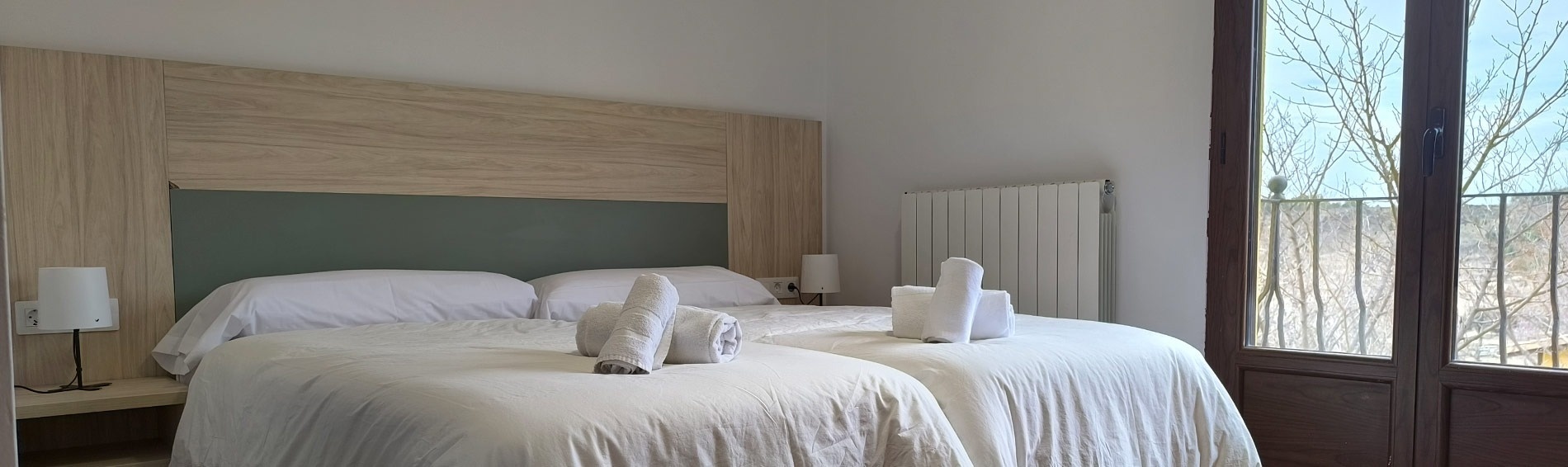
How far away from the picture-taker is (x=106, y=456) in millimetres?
2578

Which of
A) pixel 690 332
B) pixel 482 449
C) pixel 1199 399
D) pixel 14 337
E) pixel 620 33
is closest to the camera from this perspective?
pixel 482 449

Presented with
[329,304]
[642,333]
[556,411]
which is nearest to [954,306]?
[642,333]

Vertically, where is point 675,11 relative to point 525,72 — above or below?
above

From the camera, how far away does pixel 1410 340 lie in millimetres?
2723

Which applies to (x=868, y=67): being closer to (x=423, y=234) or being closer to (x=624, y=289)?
(x=624, y=289)

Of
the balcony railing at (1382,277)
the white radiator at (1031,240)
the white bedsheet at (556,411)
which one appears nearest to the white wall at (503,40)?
the white radiator at (1031,240)

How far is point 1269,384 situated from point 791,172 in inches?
83.9

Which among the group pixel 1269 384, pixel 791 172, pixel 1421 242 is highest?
pixel 791 172

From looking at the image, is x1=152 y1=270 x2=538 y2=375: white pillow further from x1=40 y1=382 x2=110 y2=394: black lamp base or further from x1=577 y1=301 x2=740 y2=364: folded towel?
x1=577 y1=301 x2=740 y2=364: folded towel

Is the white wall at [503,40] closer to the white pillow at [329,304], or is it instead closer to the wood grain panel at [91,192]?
the wood grain panel at [91,192]

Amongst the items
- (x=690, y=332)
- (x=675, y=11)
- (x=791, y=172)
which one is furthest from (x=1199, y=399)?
(x=675, y=11)

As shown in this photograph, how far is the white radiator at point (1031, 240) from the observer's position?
3285 mm

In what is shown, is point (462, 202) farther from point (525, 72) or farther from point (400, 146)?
point (525, 72)

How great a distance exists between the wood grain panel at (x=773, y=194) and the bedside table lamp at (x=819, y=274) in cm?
19
